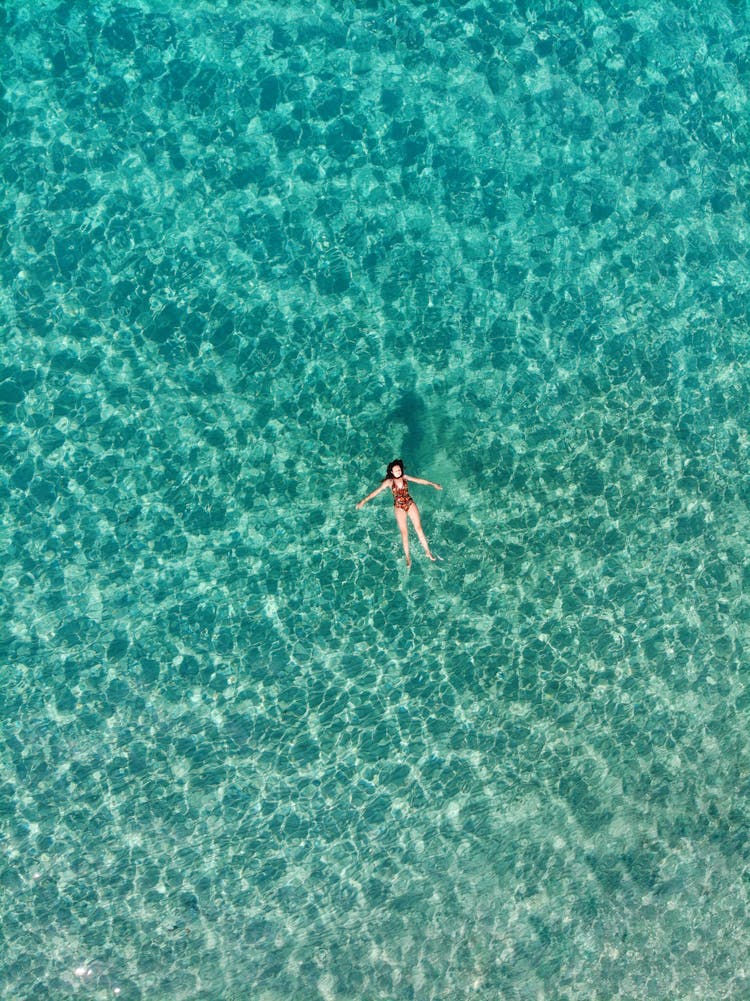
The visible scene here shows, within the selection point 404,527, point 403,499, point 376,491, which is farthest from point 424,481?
point 376,491

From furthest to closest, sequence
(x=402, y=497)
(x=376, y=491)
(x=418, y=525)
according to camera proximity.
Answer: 1. (x=418, y=525)
2. (x=402, y=497)
3. (x=376, y=491)

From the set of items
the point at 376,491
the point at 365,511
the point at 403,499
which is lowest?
the point at 365,511

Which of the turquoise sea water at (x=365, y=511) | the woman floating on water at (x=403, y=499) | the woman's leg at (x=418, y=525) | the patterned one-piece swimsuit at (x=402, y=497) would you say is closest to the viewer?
the woman floating on water at (x=403, y=499)

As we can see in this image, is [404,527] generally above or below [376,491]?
below

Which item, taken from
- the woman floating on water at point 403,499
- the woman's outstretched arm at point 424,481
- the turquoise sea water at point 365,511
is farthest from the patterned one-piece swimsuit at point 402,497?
the turquoise sea water at point 365,511

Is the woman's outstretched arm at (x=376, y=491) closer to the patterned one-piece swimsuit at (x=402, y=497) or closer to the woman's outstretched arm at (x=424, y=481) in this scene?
the patterned one-piece swimsuit at (x=402, y=497)

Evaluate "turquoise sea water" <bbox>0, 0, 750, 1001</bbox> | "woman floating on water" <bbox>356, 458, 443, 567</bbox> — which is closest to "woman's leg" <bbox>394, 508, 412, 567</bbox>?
"woman floating on water" <bbox>356, 458, 443, 567</bbox>

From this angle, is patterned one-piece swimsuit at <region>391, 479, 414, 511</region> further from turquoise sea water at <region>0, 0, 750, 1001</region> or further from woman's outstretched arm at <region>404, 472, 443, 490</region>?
turquoise sea water at <region>0, 0, 750, 1001</region>

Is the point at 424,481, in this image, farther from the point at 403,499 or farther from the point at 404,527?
the point at 404,527
